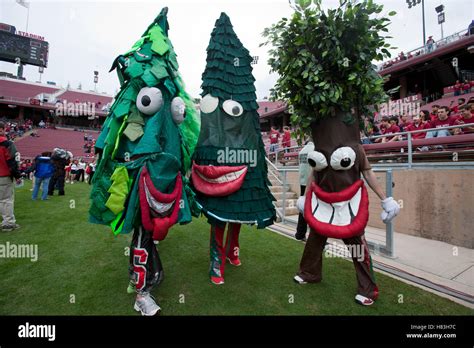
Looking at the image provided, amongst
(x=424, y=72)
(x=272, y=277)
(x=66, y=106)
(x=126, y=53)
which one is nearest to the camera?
(x=126, y=53)

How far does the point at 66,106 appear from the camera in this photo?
3259 centimetres

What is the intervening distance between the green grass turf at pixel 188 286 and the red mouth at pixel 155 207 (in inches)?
30.6

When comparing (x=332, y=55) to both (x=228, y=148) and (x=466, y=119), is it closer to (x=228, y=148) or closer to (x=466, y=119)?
(x=228, y=148)

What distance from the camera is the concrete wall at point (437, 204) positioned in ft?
13.1

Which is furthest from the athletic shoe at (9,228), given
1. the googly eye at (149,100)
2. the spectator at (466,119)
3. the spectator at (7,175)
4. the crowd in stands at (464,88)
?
the crowd in stands at (464,88)

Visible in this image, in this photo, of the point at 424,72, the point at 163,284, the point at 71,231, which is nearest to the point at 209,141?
the point at 163,284

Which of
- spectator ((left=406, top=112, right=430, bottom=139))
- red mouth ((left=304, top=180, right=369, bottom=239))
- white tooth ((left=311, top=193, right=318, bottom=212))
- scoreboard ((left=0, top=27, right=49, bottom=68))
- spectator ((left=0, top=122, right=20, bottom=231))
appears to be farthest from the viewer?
scoreboard ((left=0, top=27, right=49, bottom=68))

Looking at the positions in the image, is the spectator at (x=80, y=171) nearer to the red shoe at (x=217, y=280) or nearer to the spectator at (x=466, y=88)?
the red shoe at (x=217, y=280)

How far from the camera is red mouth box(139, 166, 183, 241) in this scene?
1.99 metres

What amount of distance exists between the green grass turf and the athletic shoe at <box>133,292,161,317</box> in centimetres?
9

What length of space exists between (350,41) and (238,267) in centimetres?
275

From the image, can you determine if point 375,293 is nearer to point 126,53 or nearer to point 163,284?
point 163,284
